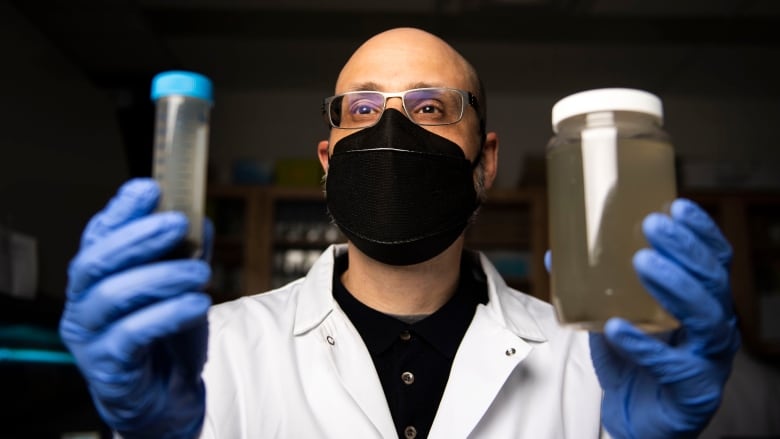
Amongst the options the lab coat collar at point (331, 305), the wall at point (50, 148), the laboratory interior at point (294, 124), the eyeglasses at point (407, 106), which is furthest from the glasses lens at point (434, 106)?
the wall at point (50, 148)

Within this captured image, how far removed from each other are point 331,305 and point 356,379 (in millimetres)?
195

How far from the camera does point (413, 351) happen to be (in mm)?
1401

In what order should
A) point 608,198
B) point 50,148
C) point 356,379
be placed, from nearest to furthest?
point 608,198 → point 356,379 → point 50,148

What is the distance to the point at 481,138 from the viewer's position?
1.58 m

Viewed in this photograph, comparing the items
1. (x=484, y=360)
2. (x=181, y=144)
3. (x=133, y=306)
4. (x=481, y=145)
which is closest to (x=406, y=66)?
(x=481, y=145)

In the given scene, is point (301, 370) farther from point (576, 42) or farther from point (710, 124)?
point (710, 124)

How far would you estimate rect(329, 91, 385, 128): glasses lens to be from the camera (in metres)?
1.46

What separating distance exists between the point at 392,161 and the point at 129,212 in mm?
622

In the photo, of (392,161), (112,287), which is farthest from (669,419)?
(112,287)

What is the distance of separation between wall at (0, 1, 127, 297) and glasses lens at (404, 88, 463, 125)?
1.71 metres

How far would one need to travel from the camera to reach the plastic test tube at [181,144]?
2.76 ft

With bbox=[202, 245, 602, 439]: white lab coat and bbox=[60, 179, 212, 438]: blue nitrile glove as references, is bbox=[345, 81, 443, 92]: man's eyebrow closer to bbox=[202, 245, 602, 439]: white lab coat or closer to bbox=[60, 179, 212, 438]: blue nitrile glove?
bbox=[202, 245, 602, 439]: white lab coat

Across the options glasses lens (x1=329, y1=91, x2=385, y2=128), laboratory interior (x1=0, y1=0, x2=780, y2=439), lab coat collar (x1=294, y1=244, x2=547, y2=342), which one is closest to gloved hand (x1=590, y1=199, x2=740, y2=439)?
lab coat collar (x1=294, y1=244, x2=547, y2=342)

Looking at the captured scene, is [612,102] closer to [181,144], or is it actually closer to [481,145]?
[181,144]
